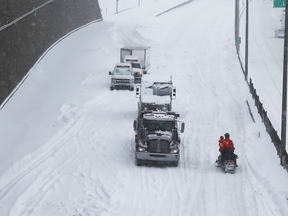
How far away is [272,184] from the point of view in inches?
650

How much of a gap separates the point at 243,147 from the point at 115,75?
599 inches

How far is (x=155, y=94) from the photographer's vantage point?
26.9m

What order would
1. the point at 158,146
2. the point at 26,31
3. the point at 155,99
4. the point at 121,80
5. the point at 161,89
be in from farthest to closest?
1. the point at 26,31
2. the point at 121,80
3. the point at 161,89
4. the point at 155,99
5. the point at 158,146

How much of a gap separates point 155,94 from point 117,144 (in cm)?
564

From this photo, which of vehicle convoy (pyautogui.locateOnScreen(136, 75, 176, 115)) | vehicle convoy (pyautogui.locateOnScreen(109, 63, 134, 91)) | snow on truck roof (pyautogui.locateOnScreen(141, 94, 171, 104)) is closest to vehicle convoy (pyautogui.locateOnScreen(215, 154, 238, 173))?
vehicle convoy (pyautogui.locateOnScreen(136, 75, 176, 115))

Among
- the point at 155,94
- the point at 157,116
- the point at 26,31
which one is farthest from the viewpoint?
the point at 26,31

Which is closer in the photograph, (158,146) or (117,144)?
(158,146)

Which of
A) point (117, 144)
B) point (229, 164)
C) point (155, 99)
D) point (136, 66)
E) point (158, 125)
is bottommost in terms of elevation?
point (229, 164)

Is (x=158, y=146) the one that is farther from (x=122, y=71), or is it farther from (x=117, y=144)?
(x=122, y=71)

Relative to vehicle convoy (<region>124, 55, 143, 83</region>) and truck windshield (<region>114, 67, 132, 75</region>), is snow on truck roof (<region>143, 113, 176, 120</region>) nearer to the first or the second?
truck windshield (<region>114, 67, 132, 75</region>)

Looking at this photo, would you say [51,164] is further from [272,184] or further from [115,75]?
[115,75]

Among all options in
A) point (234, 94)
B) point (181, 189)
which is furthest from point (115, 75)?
point (181, 189)

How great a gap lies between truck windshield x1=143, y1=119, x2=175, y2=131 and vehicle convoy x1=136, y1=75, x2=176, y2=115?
4.24 meters

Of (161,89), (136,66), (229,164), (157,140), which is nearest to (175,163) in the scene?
(157,140)
